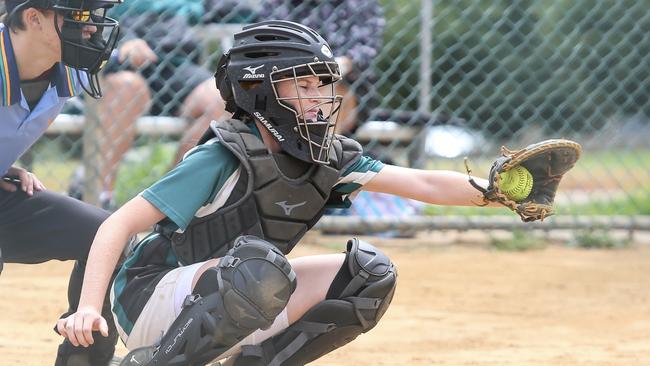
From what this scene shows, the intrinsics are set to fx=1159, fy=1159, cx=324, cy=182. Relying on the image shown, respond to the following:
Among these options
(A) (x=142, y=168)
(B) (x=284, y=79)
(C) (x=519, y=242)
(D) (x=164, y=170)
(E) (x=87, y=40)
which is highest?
(B) (x=284, y=79)

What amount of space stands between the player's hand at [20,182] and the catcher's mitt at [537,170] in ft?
4.94

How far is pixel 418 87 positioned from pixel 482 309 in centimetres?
230

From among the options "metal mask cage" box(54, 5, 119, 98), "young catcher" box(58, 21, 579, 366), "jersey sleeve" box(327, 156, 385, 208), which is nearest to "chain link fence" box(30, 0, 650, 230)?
"metal mask cage" box(54, 5, 119, 98)

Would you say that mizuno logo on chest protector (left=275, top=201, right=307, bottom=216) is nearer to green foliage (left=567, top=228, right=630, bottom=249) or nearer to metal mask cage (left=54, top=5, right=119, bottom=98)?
metal mask cage (left=54, top=5, right=119, bottom=98)

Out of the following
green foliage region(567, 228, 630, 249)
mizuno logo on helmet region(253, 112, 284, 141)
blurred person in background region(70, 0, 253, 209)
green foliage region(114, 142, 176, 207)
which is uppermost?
mizuno logo on helmet region(253, 112, 284, 141)

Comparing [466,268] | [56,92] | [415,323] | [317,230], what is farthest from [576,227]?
[56,92]

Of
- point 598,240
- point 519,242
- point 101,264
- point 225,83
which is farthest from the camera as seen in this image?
point 598,240

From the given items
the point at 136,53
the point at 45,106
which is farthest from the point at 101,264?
the point at 136,53

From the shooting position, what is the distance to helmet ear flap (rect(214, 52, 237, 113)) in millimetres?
3383

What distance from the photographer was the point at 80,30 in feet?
12.2

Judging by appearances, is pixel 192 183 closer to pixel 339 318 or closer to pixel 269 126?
pixel 269 126

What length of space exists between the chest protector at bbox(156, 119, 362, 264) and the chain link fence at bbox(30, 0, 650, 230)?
3.07 metres

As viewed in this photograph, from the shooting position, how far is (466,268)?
632 cm

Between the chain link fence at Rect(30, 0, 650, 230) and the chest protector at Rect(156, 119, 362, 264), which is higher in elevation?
the chest protector at Rect(156, 119, 362, 264)
